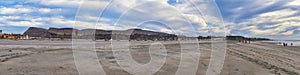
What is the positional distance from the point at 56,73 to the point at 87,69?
1.39 metres

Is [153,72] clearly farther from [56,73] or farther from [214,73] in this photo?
[56,73]

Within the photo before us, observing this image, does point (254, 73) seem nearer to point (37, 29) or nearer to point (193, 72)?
point (193, 72)

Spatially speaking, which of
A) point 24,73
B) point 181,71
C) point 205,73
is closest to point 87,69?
point 24,73

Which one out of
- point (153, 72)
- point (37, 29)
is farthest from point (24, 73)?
point (37, 29)

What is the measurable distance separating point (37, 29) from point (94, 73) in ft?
490

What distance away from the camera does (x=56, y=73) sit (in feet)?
27.7

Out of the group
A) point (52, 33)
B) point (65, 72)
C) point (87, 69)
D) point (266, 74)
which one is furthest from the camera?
point (52, 33)

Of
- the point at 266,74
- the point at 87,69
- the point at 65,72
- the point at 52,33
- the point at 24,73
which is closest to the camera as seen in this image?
the point at 24,73

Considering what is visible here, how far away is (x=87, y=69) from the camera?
9.66 meters

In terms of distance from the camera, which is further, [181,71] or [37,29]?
[37,29]

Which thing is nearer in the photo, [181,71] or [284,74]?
[181,71]

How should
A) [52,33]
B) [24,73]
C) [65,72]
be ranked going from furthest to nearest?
[52,33] → [65,72] → [24,73]

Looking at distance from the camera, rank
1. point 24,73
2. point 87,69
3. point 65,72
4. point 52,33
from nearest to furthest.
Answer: point 24,73, point 65,72, point 87,69, point 52,33

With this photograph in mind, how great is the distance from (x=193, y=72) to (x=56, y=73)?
4712 mm
